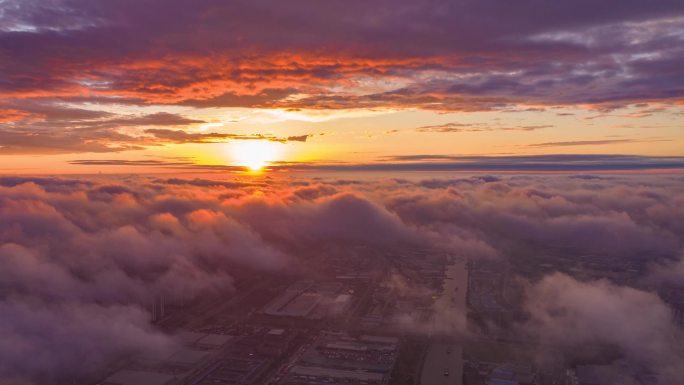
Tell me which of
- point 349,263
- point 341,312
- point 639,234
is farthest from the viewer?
point 639,234

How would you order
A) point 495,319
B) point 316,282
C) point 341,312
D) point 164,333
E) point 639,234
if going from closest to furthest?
point 164,333 → point 495,319 → point 341,312 → point 316,282 → point 639,234

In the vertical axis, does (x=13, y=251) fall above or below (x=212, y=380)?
above

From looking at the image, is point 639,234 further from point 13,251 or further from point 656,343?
point 13,251

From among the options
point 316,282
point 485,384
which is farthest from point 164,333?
point 485,384

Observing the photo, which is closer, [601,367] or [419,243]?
[601,367]

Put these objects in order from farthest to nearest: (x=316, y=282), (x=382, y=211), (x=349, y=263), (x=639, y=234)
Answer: (x=382, y=211) < (x=639, y=234) < (x=349, y=263) < (x=316, y=282)

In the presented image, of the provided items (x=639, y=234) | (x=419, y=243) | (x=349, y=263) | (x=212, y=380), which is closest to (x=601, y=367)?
(x=212, y=380)

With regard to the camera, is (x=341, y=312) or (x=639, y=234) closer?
(x=341, y=312)

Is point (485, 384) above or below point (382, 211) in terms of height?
below

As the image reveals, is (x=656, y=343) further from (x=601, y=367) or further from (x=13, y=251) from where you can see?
(x=13, y=251)
